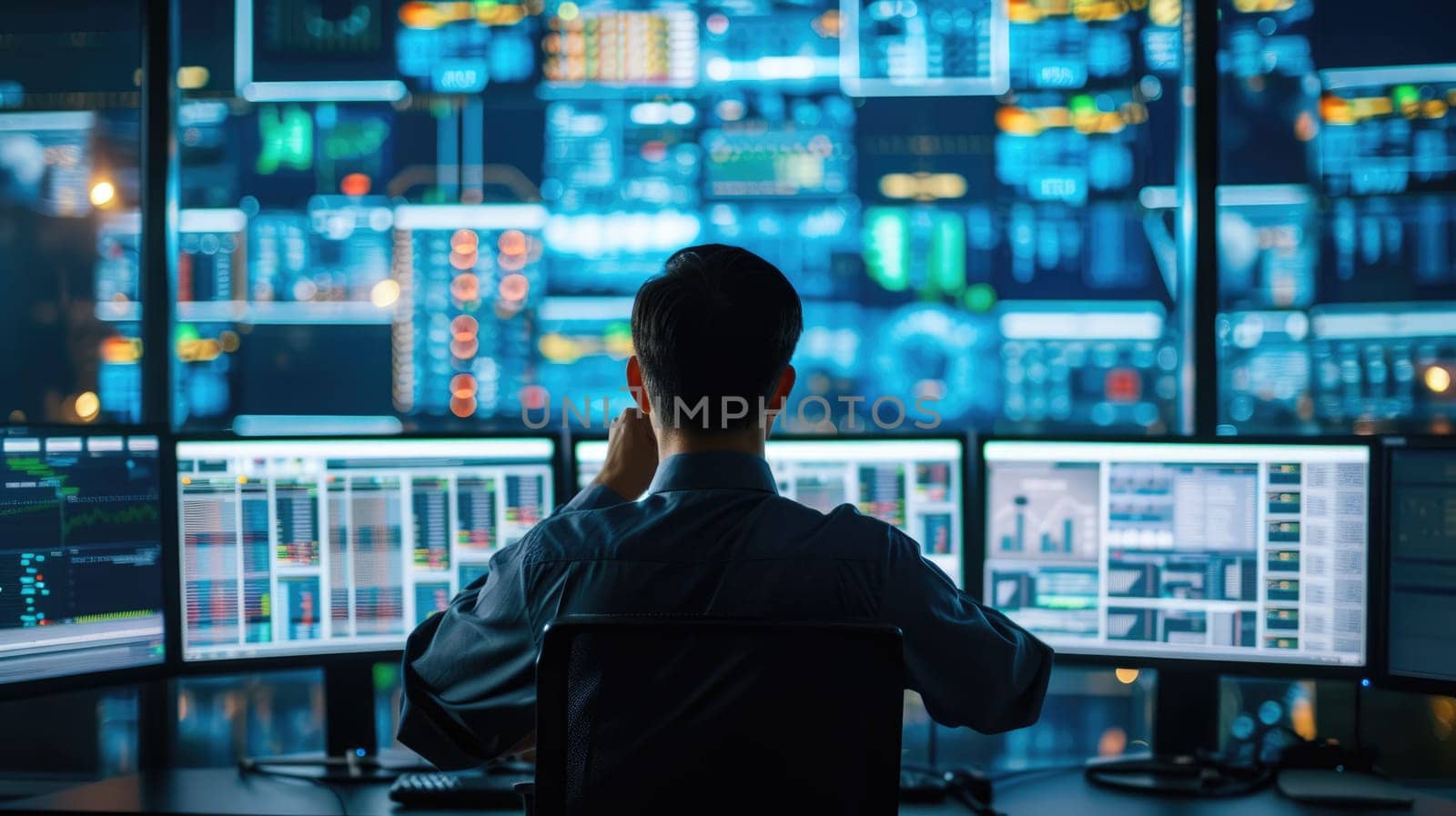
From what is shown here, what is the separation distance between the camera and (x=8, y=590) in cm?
164

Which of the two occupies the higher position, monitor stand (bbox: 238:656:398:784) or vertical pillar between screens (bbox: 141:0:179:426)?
vertical pillar between screens (bbox: 141:0:179:426)

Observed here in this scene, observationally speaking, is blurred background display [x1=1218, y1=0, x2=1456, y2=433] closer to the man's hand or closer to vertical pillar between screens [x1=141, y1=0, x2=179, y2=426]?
the man's hand

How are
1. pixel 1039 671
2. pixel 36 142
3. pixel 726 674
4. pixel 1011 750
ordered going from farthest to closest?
1. pixel 36 142
2. pixel 1011 750
3. pixel 1039 671
4. pixel 726 674

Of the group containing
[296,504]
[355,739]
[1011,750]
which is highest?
[296,504]

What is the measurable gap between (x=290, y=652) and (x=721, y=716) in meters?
1.16

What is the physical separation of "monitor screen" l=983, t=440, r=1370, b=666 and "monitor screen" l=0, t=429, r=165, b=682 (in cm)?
148

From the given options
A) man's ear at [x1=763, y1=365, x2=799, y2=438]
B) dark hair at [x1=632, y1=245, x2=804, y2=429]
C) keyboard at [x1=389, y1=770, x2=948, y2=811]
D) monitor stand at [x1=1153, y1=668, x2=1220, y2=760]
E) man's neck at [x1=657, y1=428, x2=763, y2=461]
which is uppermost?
dark hair at [x1=632, y1=245, x2=804, y2=429]

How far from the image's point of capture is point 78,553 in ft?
5.49

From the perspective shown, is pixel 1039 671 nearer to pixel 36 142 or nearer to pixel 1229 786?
pixel 1229 786

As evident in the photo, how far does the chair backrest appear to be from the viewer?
90 cm

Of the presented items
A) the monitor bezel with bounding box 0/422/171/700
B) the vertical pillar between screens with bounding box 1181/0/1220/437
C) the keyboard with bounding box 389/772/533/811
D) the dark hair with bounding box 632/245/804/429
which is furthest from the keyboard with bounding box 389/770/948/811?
the vertical pillar between screens with bounding box 1181/0/1220/437

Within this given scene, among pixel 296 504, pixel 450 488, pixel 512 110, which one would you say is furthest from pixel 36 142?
pixel 450 488

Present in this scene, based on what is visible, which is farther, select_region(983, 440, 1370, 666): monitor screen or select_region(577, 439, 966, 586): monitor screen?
select_region(577, 439, 966, 586): monitor screen

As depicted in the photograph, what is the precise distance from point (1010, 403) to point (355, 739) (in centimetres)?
162
